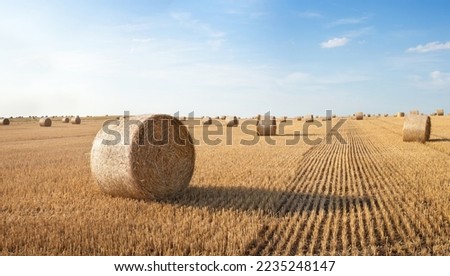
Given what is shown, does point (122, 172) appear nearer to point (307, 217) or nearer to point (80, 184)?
point (80, 184)

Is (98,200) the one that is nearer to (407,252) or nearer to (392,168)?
(407,252)

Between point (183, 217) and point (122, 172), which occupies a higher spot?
point (122, 172)

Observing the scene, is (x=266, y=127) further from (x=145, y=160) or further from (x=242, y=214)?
(x=242, y=214)

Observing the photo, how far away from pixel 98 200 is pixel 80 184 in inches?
82.3

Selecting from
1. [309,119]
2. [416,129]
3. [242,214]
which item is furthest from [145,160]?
[309,119]

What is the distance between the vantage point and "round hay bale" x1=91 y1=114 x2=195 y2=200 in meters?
8.74

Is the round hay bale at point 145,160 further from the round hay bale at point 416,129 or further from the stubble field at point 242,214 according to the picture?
the round hay bale at point 416,129

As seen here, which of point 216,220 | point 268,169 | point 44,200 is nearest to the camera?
point 216,220

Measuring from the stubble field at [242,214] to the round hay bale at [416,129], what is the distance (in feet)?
30.1

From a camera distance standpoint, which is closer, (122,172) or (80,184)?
(122,172)

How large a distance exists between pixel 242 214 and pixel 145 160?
8.28 feet

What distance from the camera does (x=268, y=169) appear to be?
13.0 m

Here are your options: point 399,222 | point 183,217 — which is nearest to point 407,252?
point 399,222
